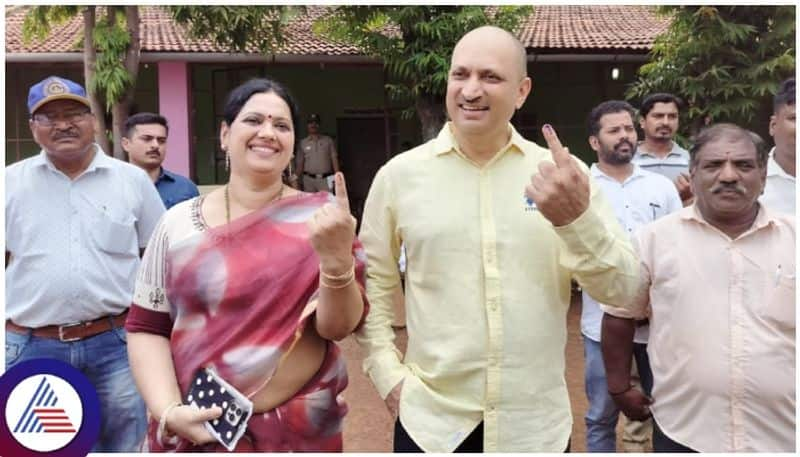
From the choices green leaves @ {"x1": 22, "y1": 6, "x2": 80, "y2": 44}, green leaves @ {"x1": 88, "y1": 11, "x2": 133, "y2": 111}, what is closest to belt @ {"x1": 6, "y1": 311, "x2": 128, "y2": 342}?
green leaves @ {"x1": 88, "y1": 11, "x2": 133, "y2": 111}

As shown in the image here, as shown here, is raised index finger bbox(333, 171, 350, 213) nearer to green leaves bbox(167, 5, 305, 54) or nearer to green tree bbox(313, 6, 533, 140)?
green tree bbox(313, 6, 533, 140)

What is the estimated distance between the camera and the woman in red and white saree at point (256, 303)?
Answer: 191cm

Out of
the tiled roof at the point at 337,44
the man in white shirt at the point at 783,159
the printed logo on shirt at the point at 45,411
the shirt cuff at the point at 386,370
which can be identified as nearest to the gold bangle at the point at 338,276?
the shirt cuff at the point at 386,370

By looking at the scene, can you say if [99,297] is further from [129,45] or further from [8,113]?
[8,113]

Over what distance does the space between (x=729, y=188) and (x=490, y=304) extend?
2.50ft

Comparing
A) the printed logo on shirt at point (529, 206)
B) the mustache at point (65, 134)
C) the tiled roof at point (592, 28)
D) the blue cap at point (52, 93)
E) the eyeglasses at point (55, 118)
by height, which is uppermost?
the tiled roof at point (592, 28)

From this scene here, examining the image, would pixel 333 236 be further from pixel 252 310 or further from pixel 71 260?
pixel 71 260

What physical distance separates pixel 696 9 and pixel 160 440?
29.2 ft

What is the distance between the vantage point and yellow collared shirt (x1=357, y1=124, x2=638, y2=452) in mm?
2092

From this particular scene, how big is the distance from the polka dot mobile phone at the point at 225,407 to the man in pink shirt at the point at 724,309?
1.19 metres

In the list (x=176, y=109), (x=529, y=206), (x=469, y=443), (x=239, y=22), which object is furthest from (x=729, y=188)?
(x=176, y=109)

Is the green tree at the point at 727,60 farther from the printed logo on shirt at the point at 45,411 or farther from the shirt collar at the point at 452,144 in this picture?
the printed logo on shirt at the point at 45,411

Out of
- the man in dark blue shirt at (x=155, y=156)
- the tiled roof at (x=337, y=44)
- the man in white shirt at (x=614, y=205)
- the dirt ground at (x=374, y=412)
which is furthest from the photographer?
the tiled roof at (x=337, y=44)

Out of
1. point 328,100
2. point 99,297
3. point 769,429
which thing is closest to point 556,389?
point 769,429
